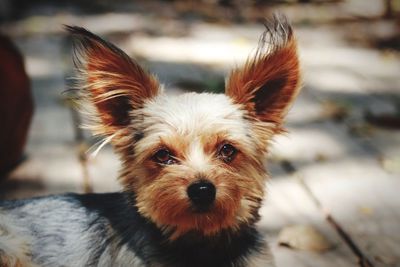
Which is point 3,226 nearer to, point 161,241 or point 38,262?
point 38,262

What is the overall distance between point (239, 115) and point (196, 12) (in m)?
7.05

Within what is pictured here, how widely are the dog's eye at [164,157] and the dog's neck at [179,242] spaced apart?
27cm

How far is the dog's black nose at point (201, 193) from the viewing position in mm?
2529

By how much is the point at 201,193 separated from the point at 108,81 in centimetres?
73

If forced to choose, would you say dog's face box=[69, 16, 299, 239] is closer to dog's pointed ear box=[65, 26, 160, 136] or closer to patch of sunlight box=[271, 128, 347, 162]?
dog's pointed ear box=[65, 26, 160, 136]

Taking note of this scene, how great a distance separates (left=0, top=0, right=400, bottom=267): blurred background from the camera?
3756 millimetres

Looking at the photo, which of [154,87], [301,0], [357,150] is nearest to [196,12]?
[301,0]

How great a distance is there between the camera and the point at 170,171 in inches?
104

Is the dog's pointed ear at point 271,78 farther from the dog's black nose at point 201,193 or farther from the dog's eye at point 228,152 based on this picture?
the dog's black nose at point 201,193

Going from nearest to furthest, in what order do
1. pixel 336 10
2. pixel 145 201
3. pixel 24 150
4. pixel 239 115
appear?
pixel 145 201, pixel 239 115, pixel 24 150, pixel 336 10

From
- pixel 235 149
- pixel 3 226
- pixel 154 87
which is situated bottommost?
pixel 3 226

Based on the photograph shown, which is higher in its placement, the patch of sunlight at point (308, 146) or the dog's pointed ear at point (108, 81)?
the dog's pointed ear at point (108, 81)

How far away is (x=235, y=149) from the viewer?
279 centimetres

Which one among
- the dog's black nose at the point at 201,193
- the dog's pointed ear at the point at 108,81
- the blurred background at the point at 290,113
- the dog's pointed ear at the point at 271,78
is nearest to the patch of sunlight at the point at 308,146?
the blurred background at the point at 290,113
